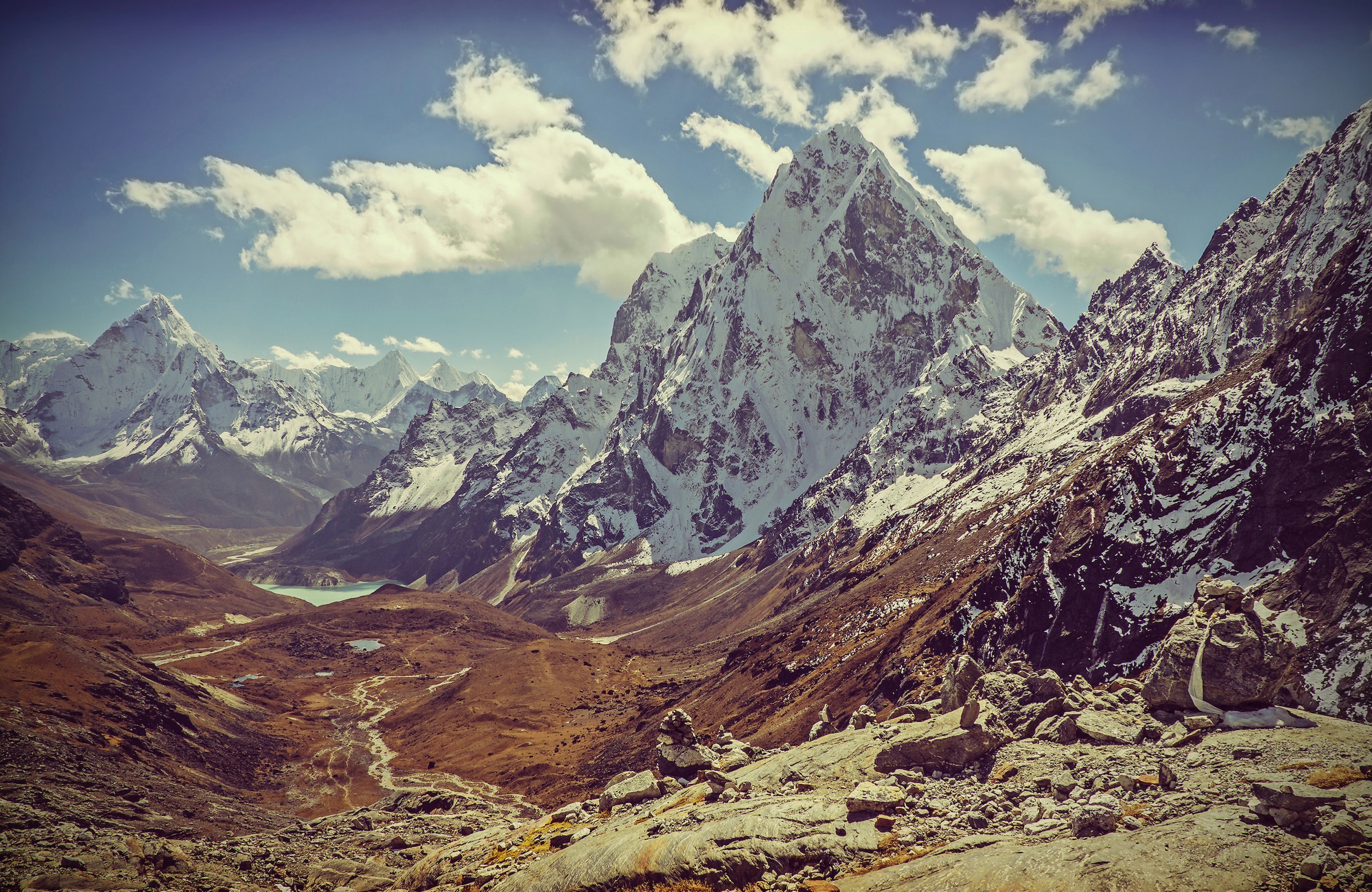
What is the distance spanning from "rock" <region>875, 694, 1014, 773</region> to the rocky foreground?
6cm

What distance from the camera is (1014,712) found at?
2550 cm

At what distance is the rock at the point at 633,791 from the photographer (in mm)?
30625

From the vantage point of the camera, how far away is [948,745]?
77.7 ft

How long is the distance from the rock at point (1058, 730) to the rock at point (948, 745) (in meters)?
0.91

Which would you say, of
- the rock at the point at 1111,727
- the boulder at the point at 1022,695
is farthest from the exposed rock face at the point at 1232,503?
the boulder at the point at 1022,695

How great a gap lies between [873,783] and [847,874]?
4.00 m

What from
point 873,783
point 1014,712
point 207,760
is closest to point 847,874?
point 873,783

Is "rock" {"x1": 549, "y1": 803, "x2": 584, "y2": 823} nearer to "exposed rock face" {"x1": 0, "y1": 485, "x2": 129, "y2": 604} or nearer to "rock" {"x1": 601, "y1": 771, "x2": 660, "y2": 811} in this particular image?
"rock" {"x1": 601, "y1": 771, "x2": 660, "y2": 811}

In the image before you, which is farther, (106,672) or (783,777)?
(106,672)

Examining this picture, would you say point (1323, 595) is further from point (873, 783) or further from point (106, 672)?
point (106, 672)

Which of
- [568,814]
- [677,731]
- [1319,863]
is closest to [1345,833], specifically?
[1319,863]

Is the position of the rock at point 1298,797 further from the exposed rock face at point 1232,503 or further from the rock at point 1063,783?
the exposed rock face at point 1232,503

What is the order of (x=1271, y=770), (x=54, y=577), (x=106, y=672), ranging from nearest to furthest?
(x=1271, y=770), (x=106, y=672), (x=54, y=577)

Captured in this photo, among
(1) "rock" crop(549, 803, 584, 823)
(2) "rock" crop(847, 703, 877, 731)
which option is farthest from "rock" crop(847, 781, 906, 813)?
(1) "rock" crop(549, 803, 584, 823)
